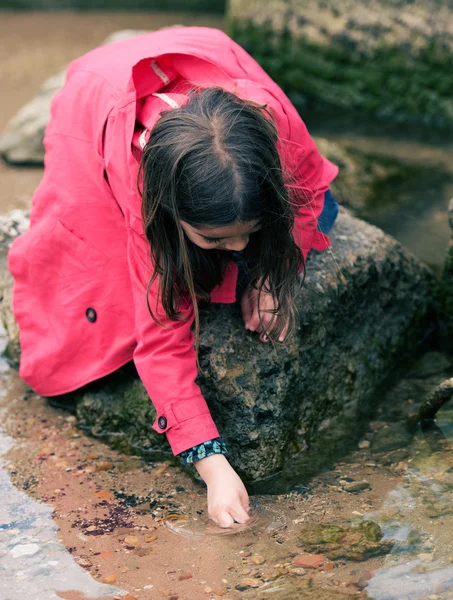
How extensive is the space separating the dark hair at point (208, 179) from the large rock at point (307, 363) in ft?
1.47

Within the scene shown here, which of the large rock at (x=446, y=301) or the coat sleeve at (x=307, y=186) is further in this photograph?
the large rock at (x=446, y=301)

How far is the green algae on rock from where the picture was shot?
211 centimetres

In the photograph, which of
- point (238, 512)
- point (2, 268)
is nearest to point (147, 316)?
point (238, 512)

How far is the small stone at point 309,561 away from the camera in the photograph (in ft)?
6.81

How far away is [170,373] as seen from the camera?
2.23m

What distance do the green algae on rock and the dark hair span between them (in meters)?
0.70

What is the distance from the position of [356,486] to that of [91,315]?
973 mm

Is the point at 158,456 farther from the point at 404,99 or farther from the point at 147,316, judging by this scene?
the point at 404,99

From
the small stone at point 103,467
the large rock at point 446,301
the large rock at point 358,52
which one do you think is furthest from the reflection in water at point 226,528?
the large rock at point 358,52

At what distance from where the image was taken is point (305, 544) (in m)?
2.17

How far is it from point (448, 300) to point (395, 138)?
7.26 ft

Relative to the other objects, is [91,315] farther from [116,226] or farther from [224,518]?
[224,518]

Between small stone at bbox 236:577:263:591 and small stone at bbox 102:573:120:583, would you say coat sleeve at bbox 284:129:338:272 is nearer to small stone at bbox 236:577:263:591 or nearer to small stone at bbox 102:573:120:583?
small stone at bbox 236:577:263:591

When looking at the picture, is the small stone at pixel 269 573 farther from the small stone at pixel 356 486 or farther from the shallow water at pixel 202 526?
the small stone at pixel 356 486
